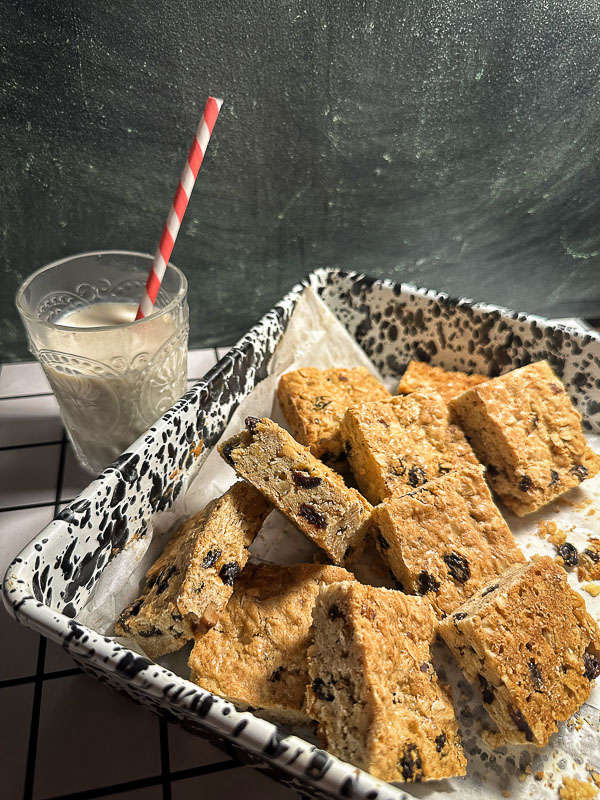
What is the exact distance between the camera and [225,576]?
0.94 meters

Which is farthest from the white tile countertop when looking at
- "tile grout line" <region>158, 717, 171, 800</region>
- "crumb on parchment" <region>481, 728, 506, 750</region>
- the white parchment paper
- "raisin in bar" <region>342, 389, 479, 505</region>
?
"raisin in bar" <region>342, 389, 479, 505</region>

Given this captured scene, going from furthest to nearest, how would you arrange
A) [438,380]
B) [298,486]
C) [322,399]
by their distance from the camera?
→ [438,380] → [322,399] → [298,486]

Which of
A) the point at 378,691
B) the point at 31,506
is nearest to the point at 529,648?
the point at 378,691

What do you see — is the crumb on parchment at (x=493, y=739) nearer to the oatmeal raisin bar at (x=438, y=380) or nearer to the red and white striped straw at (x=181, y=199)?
the oatmeal raisin bar at (x=438, y=380)

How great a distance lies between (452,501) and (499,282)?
998 millimetres

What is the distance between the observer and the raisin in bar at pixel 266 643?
0.86 metres

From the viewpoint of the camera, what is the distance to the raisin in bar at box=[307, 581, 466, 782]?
0.76 metres

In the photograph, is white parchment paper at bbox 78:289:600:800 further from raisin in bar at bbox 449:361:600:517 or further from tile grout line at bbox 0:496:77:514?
tile grout line at bbox 0:496:77:514

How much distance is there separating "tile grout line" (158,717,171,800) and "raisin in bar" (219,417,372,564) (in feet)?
1.17

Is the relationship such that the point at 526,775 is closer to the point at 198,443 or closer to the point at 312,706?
the point at 312,706

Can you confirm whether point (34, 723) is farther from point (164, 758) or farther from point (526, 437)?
point (526, 437)

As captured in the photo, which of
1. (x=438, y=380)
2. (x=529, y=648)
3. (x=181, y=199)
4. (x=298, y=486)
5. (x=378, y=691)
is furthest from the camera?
(x=438, y=380)

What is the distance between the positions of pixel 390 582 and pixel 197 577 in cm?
36

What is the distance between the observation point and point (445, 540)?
3.37 feet
